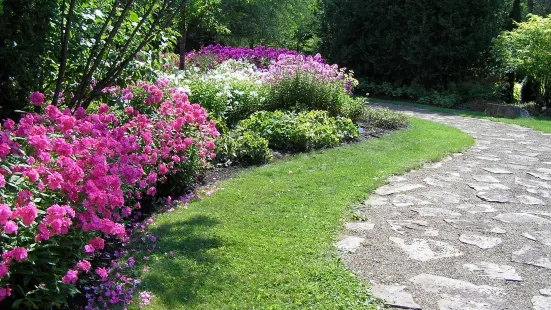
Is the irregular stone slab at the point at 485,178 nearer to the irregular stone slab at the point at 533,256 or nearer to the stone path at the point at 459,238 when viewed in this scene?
the stone path at the point at 459,238

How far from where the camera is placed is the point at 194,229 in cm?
423

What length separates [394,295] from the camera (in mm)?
3281

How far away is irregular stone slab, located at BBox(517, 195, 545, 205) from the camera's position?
528cm

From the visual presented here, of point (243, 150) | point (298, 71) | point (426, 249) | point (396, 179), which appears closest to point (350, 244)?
point (426, 249)

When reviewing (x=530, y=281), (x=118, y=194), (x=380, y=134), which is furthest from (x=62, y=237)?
(x=380, y=134)

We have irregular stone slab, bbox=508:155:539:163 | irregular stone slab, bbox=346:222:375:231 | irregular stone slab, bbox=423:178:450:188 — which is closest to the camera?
irregular stone slab, bbox=346:222:375:231

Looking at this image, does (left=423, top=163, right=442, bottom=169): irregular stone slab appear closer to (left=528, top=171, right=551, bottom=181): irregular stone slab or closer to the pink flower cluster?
(left=528, top=171, right=551, bottom=181): irregular stone slab

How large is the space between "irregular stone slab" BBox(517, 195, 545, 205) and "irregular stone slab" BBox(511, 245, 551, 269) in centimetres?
131

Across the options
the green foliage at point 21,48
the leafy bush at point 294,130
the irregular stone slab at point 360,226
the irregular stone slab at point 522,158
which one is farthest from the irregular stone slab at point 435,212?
the green foliage at point 21,48

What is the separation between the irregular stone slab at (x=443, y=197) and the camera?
528cm

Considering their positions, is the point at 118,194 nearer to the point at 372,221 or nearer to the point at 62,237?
the point at 62,237

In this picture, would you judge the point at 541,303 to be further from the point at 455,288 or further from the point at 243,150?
the point at 243,150

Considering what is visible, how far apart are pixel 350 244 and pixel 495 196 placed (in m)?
2.25

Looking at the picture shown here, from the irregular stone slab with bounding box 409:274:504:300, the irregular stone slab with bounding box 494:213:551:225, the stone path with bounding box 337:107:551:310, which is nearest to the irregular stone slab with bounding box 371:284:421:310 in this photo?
the stone path with bounding box 337:107:551:310
